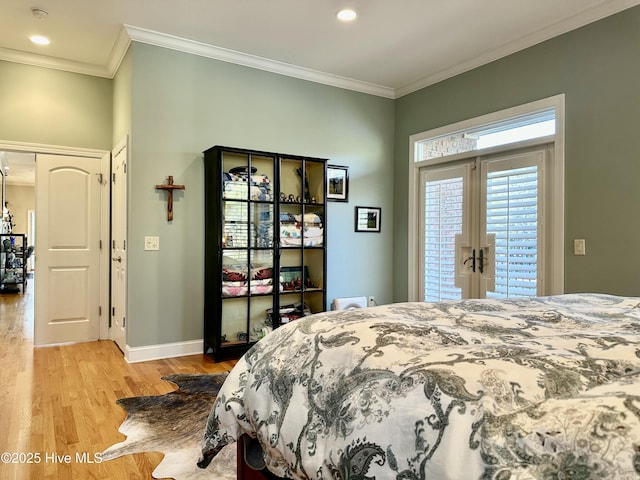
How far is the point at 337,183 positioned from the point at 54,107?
2.97 meters

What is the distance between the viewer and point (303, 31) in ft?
12.4

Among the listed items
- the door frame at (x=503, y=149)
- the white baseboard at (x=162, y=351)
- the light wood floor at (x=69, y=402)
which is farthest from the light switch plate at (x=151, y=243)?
the door frame at (x=503, y=149)

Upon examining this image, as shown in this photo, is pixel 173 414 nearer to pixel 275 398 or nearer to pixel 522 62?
pixel 275 398

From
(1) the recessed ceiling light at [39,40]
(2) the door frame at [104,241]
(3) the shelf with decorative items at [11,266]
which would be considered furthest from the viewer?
(3) the shelf with decorative items at [11,266]

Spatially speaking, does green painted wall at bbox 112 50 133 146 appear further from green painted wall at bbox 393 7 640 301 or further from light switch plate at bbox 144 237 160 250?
green painted wall at bbox 393 7 640 301

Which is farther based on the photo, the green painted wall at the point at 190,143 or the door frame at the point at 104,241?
the door frame at the point at 104,241

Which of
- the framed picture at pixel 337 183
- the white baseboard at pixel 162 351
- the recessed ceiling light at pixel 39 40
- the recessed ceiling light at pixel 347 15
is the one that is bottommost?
the white baseboard at pixel 162 351

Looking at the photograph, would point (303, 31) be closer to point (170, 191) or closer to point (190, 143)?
point (190, 143)

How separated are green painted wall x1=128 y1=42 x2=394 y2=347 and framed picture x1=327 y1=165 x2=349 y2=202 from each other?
0.08m

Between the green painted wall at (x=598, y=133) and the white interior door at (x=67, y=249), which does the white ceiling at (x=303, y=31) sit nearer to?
the green painted wall at (x=598, y=133)

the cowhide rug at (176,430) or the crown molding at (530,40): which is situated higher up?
the crown molding at (530,40)

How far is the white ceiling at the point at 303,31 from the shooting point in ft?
11.0

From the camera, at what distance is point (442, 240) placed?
4.70 m

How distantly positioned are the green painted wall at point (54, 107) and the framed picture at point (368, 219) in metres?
2.81
